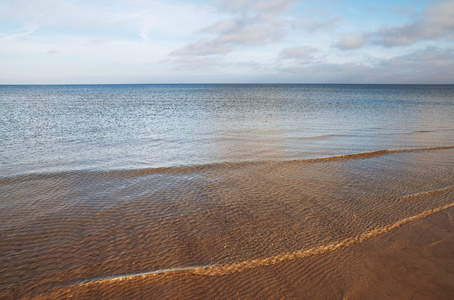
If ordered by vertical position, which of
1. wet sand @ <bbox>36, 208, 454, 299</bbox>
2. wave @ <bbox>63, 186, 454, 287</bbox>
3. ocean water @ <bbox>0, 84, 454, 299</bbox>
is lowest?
wet sand @ <bbox>36, 208, 454, 299</bbox>

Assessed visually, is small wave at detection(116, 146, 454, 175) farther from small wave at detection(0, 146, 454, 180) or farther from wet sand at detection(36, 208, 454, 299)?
wet sand at detection(36, 208, 454, 299)

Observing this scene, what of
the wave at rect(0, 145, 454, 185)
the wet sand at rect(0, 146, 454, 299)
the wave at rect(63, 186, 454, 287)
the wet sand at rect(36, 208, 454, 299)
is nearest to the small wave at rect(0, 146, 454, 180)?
the wave at rect(0, 145, 454, 185)

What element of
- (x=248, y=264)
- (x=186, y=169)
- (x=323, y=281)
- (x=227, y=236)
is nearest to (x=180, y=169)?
(x=186, y=169)

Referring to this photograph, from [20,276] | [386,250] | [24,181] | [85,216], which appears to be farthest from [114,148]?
[386,250]

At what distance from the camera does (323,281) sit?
4023 mm

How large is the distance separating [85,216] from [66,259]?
166 cm

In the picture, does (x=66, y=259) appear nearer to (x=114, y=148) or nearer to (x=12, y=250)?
(x=12, y=250)

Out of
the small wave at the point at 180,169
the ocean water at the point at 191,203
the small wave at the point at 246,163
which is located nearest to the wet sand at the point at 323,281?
the ocean water at the point at 191,203

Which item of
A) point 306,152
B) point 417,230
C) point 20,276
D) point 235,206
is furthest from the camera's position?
point 306,152

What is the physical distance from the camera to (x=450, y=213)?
242 inches

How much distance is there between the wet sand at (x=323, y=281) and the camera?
12.3ft

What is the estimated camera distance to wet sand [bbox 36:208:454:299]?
375 centimetres

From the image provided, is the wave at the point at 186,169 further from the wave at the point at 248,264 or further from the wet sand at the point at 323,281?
the wet sand at the point at 323,281

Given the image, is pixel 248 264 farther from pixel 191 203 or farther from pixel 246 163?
pixel 246 163
